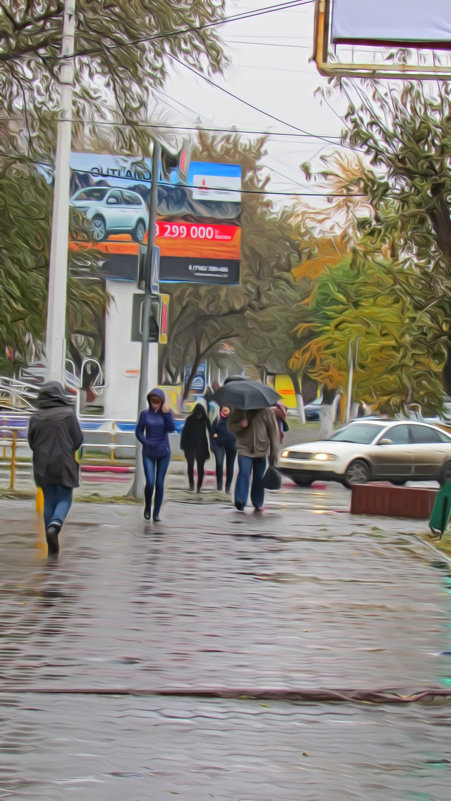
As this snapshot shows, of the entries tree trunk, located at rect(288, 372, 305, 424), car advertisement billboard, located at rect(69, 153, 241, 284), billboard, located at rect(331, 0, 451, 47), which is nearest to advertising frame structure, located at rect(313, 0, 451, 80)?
billboard, located at rect(331, 0, 451, 47)

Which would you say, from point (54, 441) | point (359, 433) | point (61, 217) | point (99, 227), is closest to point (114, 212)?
point (99, 227)

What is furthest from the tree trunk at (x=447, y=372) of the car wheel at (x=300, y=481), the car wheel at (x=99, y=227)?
the car wheel at (x=99, y=227)

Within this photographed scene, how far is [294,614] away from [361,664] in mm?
1765

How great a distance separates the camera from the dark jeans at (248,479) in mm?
17297

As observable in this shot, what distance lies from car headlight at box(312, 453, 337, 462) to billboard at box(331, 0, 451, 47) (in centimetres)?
1295

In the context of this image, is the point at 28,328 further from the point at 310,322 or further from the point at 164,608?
the point at 310,322

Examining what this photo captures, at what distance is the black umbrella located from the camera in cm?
1755

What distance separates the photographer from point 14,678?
7227mm

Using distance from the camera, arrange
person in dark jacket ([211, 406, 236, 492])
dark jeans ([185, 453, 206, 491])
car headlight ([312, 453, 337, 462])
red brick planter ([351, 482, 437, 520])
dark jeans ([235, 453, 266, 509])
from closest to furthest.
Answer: dark jeans ([235, 453, 266, 509]) → red brick planter ([351, 482, 437, 520]) → dark jeans ([185, 453, 206, 491]) → person in dark jacket ([211, 406, 236, 492]) → car headlight ([312, 453, 337, 462])

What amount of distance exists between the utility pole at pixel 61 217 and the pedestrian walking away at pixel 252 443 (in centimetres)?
252

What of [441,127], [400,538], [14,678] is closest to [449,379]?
[400,538]

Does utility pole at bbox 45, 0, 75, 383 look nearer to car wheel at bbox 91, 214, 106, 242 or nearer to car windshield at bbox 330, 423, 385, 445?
car windshield at bbox 330, 423, 385, 445

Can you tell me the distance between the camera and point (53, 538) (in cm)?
1231

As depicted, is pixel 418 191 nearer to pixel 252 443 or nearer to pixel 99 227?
pixel 252 443
